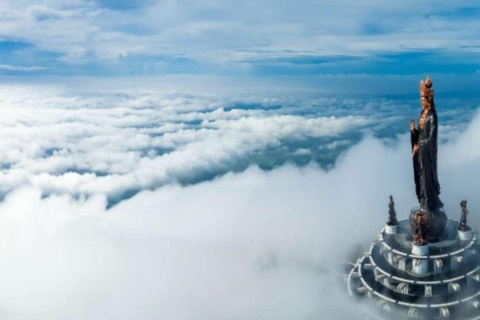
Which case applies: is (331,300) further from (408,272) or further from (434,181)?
(434,181)

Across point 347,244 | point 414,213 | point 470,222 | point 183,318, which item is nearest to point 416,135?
point 414,213

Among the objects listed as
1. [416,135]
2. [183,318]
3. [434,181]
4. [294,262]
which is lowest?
[183,318]

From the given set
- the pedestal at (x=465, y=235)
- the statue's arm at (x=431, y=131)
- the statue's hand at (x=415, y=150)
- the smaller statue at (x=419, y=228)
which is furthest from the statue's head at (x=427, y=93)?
the pedestal at (x=465, y=235)

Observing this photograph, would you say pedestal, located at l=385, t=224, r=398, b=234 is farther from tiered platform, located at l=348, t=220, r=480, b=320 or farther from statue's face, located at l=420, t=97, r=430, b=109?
statue's face, located at l=420, t=97, r=430, b=109

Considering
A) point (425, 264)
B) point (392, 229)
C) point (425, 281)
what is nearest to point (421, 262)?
point (425, 264)

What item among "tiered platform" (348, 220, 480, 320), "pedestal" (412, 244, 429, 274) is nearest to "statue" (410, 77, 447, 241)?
"tiered platform" (348, 220, 480, 320)

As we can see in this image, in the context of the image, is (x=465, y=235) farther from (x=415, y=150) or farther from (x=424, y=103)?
(x=424, y=103)
